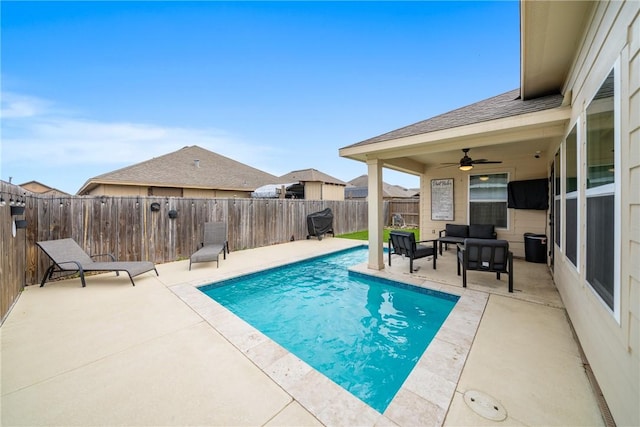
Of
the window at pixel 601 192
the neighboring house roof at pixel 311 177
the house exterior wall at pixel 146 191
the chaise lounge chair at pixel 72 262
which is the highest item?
the neighboring house roof at pixel 311 177

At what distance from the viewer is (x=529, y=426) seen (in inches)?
67.2

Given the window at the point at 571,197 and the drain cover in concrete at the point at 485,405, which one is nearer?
the drain cover in concrete at the point at 485,405

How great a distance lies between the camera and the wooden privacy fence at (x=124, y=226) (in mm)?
4247

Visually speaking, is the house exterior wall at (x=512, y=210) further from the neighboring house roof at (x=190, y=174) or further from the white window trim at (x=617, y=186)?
the neighboring house roof at (x=190, y=174)

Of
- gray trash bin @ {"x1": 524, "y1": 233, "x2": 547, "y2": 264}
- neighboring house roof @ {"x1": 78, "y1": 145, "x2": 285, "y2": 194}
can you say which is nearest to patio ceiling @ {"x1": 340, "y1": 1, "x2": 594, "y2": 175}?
gray trash bin @ {"x1": 524, "y1": 233, "x2": 547, "y2": 264}

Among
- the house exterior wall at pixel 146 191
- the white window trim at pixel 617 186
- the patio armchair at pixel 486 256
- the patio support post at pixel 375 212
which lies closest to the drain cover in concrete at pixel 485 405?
the white window trim at pixel 617 186

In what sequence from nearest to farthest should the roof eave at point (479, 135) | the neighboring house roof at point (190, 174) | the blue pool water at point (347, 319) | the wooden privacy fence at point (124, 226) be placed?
the blue pool water at point (347, 319) → the roof eave at point (479, 135) → the wooden privacy fence at point (124, 226) → the neighboring house roof at point (190, 174)

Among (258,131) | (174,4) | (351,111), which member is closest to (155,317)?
(174,4)

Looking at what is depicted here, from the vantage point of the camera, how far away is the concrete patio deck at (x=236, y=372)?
5.95ft

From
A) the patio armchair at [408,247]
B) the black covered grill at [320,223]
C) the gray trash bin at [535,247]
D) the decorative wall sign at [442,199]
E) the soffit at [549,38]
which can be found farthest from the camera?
the black covered grill at [320,223]

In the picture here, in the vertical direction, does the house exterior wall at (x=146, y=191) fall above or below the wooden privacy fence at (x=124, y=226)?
above

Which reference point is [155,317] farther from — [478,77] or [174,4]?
[478,77]

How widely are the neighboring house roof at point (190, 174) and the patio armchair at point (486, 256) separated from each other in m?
12.6

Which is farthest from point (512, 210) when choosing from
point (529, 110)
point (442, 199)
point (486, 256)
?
point (529, 110)
